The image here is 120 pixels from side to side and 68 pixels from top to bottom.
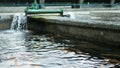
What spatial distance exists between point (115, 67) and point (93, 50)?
301cm

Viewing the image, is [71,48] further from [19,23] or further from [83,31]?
[19,23]

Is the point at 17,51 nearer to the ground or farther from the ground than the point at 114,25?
nearer to the ground

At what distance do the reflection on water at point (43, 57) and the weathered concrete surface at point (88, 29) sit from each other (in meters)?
1.45

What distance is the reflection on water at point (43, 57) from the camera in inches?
392

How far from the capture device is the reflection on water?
9.96m

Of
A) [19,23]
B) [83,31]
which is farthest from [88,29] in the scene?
[19,23]

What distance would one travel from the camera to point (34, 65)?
9.91 m

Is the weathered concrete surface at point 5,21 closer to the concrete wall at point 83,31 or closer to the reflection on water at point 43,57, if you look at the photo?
the concrete wall at point 83,31

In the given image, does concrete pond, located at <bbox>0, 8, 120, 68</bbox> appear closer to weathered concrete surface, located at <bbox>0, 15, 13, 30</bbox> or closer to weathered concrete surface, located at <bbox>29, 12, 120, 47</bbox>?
weathered concrete surface, located at <bbox>29, 12, 120, 47</bbox>

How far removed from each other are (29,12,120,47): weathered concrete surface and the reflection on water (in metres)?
1.45

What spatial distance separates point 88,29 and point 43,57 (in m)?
4.20

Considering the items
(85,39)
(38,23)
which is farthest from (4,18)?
(85,39)

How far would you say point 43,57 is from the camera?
11.2 m

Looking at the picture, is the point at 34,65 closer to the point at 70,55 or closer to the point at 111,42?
the point at 70,55
